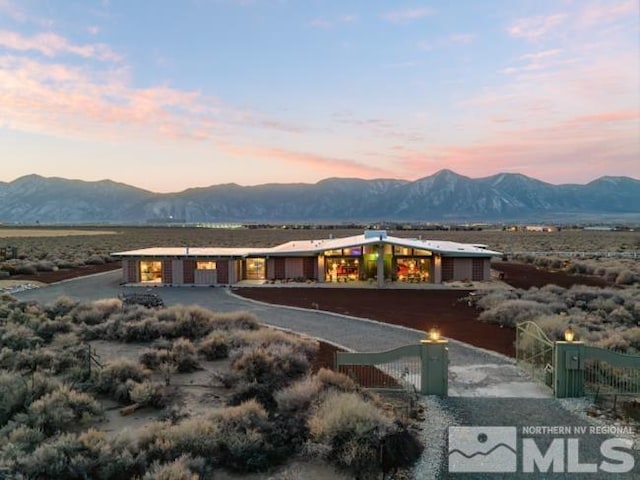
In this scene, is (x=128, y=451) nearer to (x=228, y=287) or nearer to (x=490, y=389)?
(x=490, y=389)

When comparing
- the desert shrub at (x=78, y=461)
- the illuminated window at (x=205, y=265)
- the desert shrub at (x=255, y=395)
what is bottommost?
the desert shrub at (x=255, y=395)

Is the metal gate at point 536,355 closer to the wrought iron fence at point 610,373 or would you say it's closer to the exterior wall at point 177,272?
the wrought iron fence at point 610,373

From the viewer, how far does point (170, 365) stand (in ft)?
39.9

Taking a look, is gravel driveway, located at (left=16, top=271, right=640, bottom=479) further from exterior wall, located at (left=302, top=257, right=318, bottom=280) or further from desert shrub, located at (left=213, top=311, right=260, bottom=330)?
exterior wall, located at (left=302, top=257, right=318, bottom=280)

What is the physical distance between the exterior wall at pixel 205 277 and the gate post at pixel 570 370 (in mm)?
25389

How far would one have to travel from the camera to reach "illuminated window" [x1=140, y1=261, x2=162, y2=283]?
33.6 metres

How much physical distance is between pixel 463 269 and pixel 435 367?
24000mm

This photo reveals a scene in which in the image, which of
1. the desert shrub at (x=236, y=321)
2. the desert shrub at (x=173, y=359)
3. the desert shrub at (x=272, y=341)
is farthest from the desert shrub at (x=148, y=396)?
the desert shrub at (x=236, y=321)

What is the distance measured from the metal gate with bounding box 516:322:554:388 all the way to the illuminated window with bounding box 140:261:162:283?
86.3 feet

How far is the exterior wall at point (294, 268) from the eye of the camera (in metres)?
34.1

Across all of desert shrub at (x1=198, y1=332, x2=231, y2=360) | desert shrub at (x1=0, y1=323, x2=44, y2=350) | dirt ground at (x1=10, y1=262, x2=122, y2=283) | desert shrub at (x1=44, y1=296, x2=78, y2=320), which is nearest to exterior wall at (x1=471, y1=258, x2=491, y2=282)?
desert shrub at (x1=198, y1=332, x2=231, y2=360)

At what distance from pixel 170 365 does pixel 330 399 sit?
5077 millimetres

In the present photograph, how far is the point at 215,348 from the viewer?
1385 cm

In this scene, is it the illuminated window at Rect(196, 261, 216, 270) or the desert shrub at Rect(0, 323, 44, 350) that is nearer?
the desert shrub at Rect(0, 323, 44, 350)
